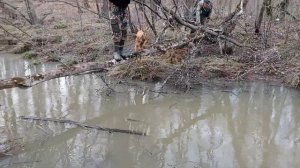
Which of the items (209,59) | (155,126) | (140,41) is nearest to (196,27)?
(209,59)

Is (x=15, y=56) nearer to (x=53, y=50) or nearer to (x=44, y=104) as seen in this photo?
(x=53, y=50)

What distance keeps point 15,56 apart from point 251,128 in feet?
22.7

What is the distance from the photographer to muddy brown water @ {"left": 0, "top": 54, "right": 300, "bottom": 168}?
409 cm

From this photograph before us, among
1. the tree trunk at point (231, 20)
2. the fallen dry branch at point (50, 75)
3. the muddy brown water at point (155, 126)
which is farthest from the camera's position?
the tree trunk at point (231, 20)

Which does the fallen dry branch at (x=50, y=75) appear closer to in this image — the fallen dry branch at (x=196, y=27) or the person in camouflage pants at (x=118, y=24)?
the person in camouflage pants at (x=118, y=24)

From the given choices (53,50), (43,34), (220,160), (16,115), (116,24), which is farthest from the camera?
(43,34)

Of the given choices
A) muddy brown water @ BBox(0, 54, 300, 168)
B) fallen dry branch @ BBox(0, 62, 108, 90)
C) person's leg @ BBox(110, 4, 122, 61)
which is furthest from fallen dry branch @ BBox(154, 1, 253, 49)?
fallen dry branch @ BBox(0, 62, 108, 90)

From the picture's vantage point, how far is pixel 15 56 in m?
10.2

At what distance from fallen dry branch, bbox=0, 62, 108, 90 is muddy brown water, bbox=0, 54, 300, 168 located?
458mm

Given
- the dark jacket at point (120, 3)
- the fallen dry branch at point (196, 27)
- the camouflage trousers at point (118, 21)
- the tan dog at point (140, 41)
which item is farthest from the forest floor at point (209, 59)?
the dark jacket at point (120, 3)

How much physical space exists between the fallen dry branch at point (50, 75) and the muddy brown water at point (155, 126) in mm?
458

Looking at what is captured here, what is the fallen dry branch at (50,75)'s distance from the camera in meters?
4.79

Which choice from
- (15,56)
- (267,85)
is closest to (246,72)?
(267,85)

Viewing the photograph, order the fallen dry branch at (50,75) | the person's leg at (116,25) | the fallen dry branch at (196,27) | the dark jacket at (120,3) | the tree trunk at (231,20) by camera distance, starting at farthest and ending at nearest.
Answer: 1. the tree trunk at (231,20)
2. the fallen dry branch at (196,27)
3. the person's leg at (116,25)
4. the dark jacket at (120,3)
5. the fallen dry branch at (50,75)
